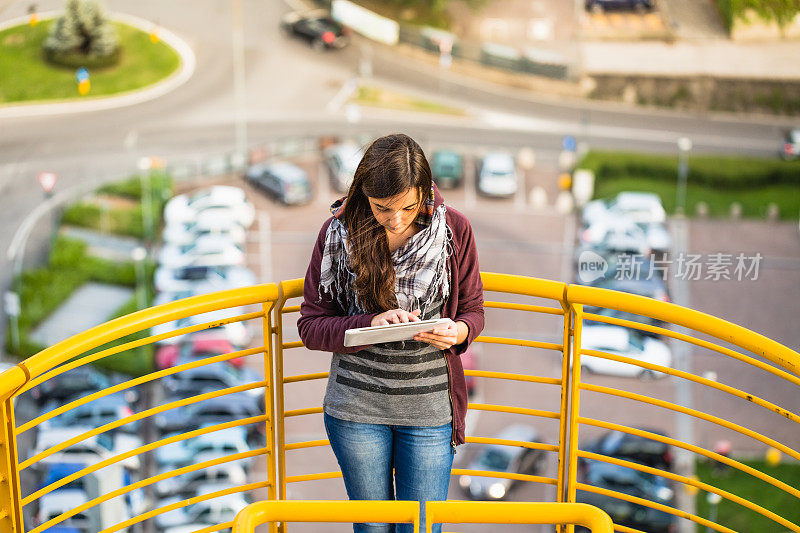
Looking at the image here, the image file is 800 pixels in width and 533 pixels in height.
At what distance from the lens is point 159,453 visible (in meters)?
17.3

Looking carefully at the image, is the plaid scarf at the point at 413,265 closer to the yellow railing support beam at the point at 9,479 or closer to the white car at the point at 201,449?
the yellow railing support beam at the point at 9,479

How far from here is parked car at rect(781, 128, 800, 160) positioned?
1051 inches

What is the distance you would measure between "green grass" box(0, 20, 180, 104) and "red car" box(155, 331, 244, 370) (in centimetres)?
1071

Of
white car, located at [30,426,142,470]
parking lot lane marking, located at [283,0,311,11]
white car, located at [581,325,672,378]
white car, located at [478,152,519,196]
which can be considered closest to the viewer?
white car, located at [30,426,142,470]

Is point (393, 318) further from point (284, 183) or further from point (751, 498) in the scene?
point (284, 183)

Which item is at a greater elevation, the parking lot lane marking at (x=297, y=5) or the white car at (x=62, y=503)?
the parking lot lane marking at (x=297, y=5)

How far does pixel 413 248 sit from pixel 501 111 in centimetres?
2668

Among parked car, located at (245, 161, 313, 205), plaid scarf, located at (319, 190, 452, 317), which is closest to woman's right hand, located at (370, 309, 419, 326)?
plaid scarf, located at (319, 190, 452, 317)

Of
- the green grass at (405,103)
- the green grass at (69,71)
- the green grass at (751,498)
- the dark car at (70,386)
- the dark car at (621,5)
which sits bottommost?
the green grass at (751,498)

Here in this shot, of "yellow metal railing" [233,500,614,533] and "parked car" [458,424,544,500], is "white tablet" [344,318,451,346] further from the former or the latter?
"parked car" [458,424,544,500]

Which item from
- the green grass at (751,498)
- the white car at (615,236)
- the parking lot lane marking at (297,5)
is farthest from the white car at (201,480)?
the parking lot lane marking at (297,5)

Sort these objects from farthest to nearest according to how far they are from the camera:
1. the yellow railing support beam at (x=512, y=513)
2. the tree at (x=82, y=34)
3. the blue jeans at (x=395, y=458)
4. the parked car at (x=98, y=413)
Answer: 1. the tree at (x=82, y=34)
2. the parked car at (x=98, y=413)
3. the blue jeans at (x=395, y=458)
4. the yellow railing support beam at (x=512, y=513)

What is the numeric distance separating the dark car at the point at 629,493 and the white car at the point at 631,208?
8.10 m

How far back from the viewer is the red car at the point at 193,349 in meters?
19.5
